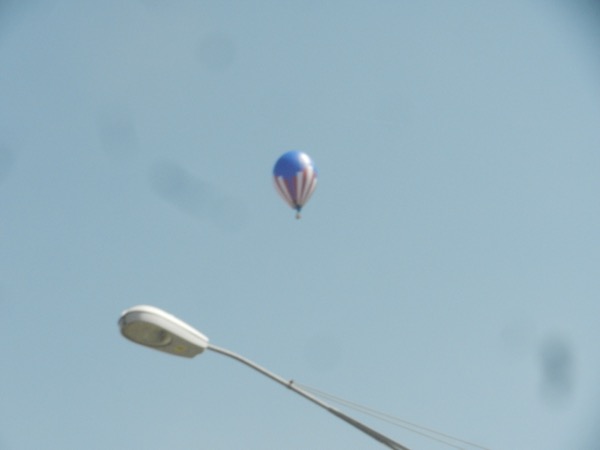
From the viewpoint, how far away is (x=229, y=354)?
32.5 feet

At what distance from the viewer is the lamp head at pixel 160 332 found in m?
8.92

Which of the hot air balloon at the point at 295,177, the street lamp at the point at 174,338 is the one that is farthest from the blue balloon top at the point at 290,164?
the street lamp at the point at 174,338

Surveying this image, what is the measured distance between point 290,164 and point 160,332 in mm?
22069

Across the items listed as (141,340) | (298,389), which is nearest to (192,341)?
(141,340)

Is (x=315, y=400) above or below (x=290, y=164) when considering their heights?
below

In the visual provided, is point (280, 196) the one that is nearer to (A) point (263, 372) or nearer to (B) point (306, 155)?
(B) point (306, 155)

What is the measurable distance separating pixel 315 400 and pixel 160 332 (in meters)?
2.02

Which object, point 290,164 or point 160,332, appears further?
point 290,164

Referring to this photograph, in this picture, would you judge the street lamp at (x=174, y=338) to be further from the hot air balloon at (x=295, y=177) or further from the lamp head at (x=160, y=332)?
the hot air balloon at (x=295, y=177)

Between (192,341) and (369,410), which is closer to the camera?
(192,341)

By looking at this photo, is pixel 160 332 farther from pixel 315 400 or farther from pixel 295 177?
pixel 295 177

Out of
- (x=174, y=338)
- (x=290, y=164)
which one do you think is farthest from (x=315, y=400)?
(x=290, y=164)

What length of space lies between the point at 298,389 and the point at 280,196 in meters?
22.7

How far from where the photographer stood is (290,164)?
1217 inches
